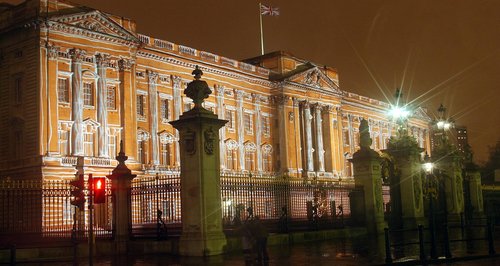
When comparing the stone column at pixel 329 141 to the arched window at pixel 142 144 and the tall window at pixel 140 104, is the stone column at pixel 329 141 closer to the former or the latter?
the tall window at pixel 140 104

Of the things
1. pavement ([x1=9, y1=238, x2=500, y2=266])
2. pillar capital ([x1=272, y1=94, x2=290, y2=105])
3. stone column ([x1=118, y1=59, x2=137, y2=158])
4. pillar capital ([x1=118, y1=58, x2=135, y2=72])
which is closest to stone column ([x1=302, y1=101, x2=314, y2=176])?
pillar capital ([x1=272, y1=94, x2=290, y2=105])

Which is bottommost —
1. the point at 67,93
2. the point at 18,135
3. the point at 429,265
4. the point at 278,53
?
the point at 429,265

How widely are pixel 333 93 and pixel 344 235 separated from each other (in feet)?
180

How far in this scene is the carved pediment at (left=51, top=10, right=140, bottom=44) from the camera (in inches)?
1772

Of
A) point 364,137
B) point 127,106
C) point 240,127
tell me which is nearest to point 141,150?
point 127,106

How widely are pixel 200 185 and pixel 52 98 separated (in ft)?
94.4

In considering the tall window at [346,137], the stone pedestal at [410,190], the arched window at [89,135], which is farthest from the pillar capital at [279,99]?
the stone pedestal at [410,190]

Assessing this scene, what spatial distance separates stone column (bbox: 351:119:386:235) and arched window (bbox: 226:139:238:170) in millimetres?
37814

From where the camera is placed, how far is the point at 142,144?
54.1 meters

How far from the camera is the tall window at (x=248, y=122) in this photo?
67750mm

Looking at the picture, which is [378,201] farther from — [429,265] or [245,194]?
[429,265]

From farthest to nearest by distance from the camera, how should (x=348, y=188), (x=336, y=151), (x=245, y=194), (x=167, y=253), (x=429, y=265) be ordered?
(x=336, y=151), (x=348, y=188), (x=245, y=194), (x=167, y=253), (x=429, y=265)

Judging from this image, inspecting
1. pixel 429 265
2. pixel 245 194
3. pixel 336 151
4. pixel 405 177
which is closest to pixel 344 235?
pixel 405 177

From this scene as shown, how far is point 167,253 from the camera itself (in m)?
20.4
